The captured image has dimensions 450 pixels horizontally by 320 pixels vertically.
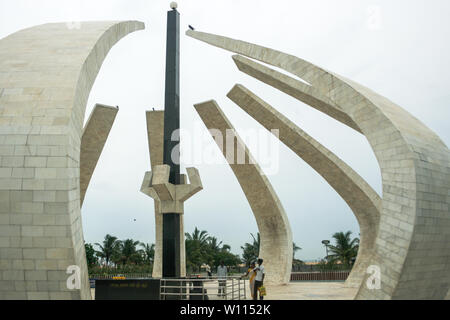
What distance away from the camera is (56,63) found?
28.6ft

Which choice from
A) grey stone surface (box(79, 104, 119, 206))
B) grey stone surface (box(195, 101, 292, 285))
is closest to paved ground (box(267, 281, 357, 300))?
grey stone surface (box(195, 101, 292, 285))

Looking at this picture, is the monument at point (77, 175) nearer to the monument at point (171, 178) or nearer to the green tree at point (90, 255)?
the monument at point (171, 178)

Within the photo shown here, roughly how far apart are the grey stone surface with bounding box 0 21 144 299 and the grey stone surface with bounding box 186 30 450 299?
20.6ft

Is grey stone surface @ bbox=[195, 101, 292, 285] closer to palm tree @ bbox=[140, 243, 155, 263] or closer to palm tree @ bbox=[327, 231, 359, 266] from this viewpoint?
palm tree @ bbox=[327, 231, 359, 266]

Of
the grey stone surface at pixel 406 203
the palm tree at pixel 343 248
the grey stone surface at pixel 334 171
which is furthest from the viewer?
the palm tree at pixel 343 248

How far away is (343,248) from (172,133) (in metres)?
25.5

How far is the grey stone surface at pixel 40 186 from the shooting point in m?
7.06

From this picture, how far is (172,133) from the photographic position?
13.0m

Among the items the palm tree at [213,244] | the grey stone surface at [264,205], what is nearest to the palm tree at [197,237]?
the palm tree at [213,244]

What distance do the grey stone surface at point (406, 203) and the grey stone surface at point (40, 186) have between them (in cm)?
627

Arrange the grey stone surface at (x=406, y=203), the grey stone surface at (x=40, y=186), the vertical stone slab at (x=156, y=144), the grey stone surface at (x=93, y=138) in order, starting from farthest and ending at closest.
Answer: the vertical stone slab at (x=156, y=144) < the grey stone surface at (x=93, y=138) < the grey stone surface at (x=406, y=203) < the grey stone surface at (x=40, y=186)

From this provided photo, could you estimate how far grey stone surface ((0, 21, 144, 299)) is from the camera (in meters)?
7.06
